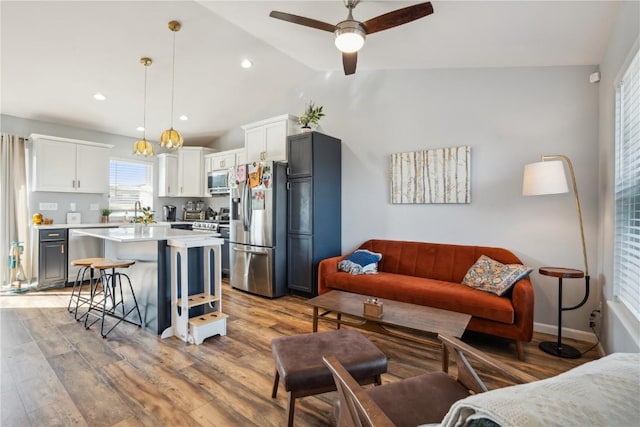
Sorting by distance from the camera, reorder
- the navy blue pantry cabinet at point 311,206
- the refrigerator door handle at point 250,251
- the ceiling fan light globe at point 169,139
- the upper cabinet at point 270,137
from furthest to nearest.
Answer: the upper cabinet at point 270,137 < the refrigerator door handle at point 250,251 < the navy blue pantry cabinet at point 311,206 < the ceiling fan light globe at point 169,139

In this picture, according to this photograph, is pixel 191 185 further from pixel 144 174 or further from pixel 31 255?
pixel 31 255

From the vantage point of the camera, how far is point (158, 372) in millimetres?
2188

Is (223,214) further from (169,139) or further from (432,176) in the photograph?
(432,176)

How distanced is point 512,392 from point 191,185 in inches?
258

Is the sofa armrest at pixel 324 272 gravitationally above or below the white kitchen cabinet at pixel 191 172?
below

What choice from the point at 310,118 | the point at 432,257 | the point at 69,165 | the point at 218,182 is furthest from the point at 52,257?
the point at 432,257

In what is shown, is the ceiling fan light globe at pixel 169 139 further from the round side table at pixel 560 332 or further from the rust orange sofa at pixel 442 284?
the round side table at pixel 560 332

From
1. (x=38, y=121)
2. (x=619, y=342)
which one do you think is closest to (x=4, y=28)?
(x=38, y=121)

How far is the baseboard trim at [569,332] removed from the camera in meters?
2.78

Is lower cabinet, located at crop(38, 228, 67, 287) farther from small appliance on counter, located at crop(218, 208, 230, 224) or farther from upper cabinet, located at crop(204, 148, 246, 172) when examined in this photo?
upper cabinet, located at crop(204, 148, 246, 172)

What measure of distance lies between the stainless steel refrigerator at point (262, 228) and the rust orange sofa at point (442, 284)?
2.81 feet

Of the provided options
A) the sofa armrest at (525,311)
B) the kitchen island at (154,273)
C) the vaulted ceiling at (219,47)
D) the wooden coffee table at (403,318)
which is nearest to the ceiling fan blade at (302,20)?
the vaulted ceiling at (219,47)

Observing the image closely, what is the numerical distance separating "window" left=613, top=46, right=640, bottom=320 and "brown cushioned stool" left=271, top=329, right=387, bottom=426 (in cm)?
165

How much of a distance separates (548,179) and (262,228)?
10.8ft
